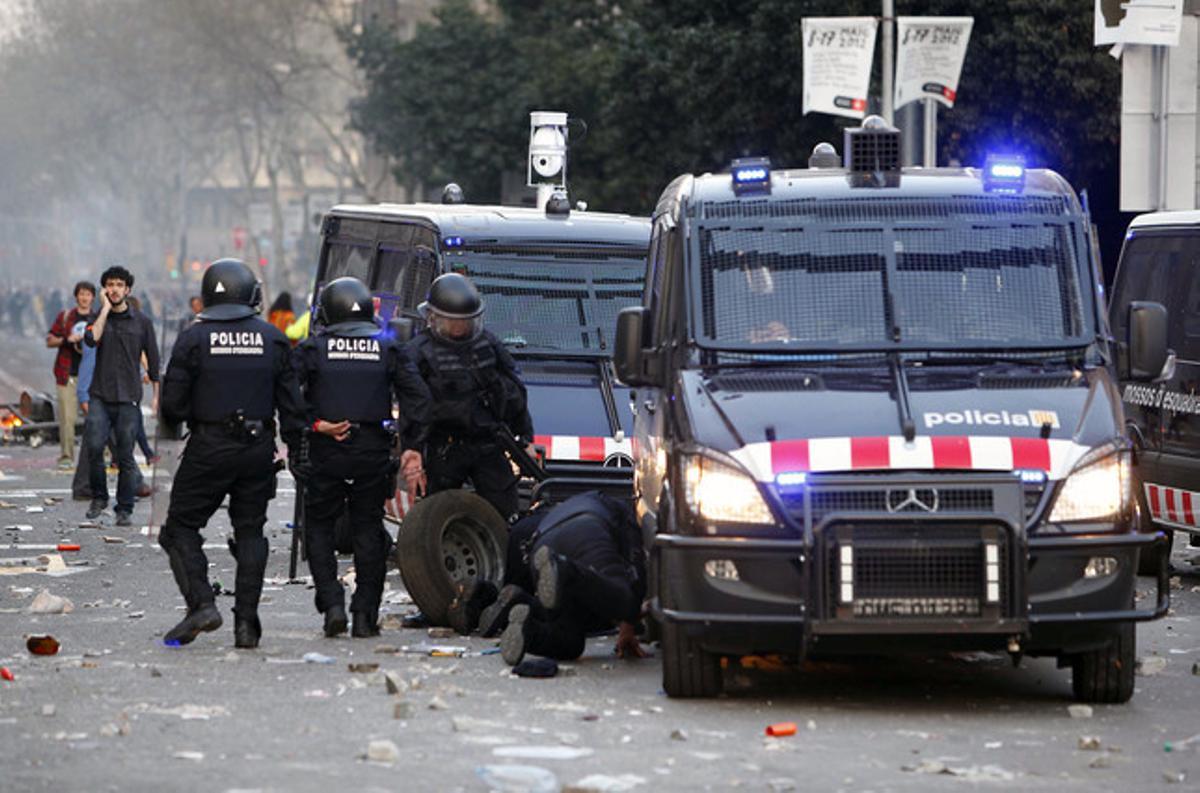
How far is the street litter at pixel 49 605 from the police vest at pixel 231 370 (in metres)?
2.39

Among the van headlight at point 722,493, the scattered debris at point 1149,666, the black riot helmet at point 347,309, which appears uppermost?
the black riot helmet at point 347,309

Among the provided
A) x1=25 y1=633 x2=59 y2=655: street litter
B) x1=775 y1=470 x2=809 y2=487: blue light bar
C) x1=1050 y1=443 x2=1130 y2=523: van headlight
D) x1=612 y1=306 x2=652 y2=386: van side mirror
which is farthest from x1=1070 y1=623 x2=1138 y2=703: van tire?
x1=25 y1=633 x2=59 y2=655: street litter

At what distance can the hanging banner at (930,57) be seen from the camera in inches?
1131

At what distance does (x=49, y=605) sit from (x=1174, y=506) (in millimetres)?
6395

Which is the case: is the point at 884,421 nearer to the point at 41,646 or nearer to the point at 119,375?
the point at 41,646

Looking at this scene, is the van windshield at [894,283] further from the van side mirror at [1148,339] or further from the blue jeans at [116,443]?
the blue jeans at [116,443]

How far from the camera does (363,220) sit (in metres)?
18.5

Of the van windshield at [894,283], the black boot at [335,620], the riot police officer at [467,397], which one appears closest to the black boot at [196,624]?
the black boot at [335,620]

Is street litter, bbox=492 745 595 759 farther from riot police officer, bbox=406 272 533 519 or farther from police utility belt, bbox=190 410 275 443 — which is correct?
riot police officer, bbox=406 272 533 519

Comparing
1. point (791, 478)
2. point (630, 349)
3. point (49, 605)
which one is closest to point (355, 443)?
point (630, 349)

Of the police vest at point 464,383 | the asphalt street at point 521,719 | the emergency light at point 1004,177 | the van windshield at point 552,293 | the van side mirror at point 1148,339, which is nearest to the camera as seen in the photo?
the asphalt street at point 521,719

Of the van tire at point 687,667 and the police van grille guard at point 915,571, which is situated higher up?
the police van grille guard at point 915,571

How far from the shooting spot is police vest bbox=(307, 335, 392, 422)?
12492 millimetres

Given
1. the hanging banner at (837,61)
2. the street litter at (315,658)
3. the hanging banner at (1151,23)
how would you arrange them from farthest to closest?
the hanging banner at (837,61) < the hanging banner at (1151,23) < the street litter at (315,658)
